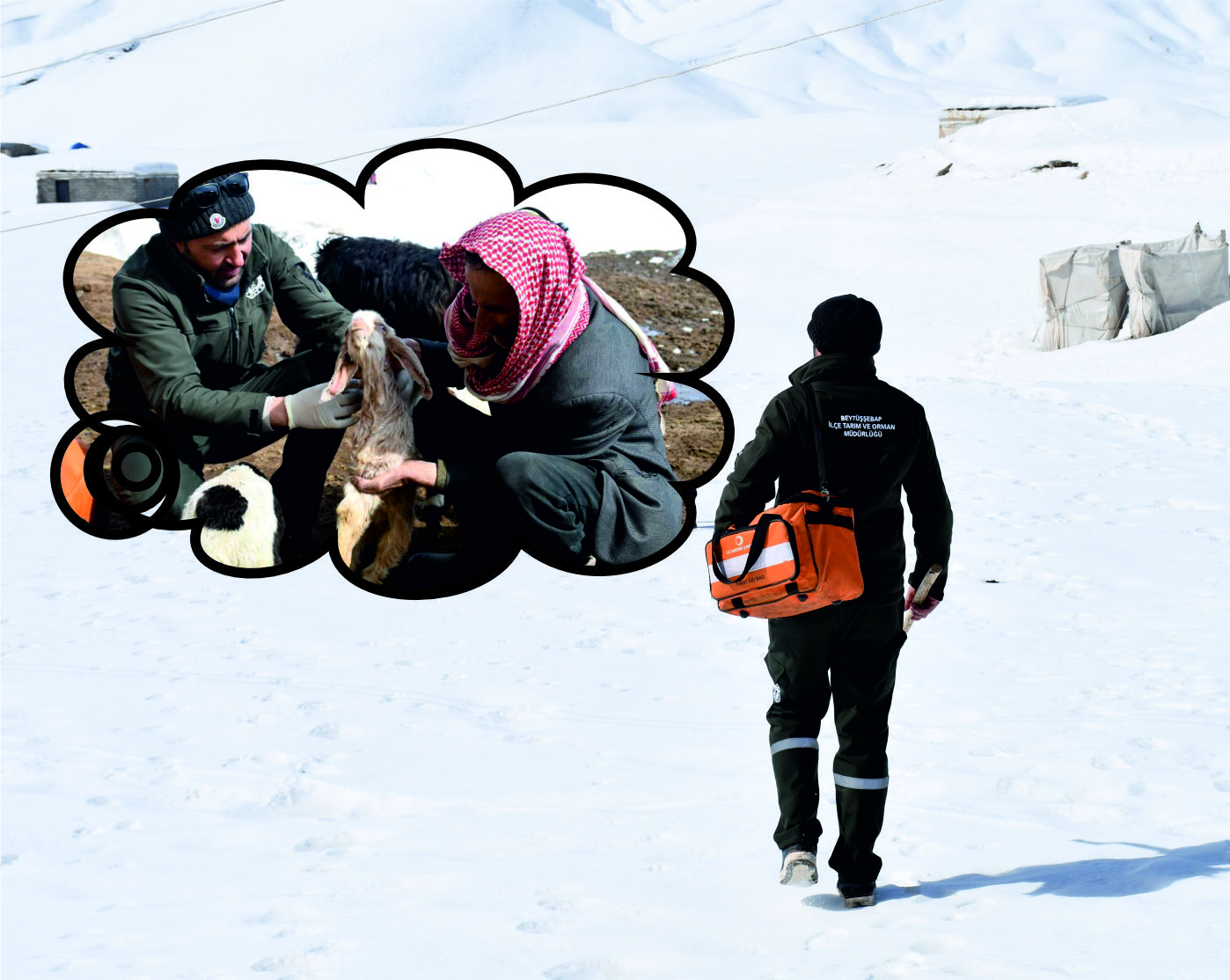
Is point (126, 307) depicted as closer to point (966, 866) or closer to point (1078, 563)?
point (966, 866)

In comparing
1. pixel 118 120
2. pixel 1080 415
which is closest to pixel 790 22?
pixel 118 120

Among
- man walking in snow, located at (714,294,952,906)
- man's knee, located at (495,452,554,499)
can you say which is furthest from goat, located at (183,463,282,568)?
man walking in snow, located at (714,294,952,906)

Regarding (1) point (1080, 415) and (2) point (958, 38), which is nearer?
(1) point (1080, 415)

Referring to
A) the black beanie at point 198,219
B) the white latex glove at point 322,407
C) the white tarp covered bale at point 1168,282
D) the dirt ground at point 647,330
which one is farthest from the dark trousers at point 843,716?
the white tarp covered bale at point 1168,282

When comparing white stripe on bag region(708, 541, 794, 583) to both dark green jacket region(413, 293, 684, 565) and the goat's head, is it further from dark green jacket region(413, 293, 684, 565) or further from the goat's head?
the goat's head

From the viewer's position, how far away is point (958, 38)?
9444 cm

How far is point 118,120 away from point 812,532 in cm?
5152

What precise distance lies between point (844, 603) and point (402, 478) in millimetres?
1800

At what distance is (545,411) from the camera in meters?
4.33

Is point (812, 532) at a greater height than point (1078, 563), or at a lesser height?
greater

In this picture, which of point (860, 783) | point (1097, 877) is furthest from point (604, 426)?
point (1097, 877)

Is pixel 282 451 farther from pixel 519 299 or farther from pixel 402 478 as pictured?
pixel 519 299

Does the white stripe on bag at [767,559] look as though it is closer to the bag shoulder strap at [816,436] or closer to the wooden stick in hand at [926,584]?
the bag shoulder strap at [816,436]

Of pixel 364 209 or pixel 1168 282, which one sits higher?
pixel 1168 282
